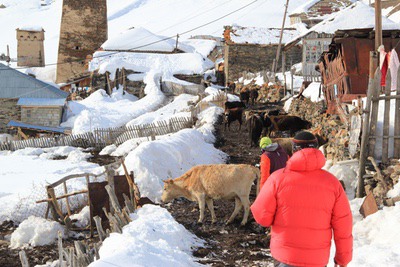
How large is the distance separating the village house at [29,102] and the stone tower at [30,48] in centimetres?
1534

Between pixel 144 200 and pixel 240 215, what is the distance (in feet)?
5.75

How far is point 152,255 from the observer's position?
468 centimetres

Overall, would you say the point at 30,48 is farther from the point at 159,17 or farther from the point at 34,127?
the point at 159,17

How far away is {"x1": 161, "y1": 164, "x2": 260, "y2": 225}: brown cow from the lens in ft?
25.6

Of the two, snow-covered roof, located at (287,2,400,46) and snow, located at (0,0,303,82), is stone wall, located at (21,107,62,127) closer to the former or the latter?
snow-covered roof, located at (287,2,400,46)

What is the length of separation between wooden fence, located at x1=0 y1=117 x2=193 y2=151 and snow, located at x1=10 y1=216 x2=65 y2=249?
1021 cm

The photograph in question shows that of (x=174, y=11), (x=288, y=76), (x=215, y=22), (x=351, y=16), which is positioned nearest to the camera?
(x=351, y=16)

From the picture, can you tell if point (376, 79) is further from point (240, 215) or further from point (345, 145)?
point (240, 215)

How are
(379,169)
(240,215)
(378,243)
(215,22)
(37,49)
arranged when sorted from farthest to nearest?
(215,22), (37,49), (240,215), (379,169), (378,243)

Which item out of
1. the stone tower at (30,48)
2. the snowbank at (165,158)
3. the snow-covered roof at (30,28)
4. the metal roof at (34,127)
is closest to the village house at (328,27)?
the snowbank at (165,158)

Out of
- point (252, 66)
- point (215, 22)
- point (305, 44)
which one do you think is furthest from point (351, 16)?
point (215, 22)

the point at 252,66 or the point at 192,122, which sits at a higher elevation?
the point at 252,66

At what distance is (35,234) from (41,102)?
25.5m

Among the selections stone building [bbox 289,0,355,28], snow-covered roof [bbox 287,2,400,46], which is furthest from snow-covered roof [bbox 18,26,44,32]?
snow-covered roof [bbox 287,2,400,46]
